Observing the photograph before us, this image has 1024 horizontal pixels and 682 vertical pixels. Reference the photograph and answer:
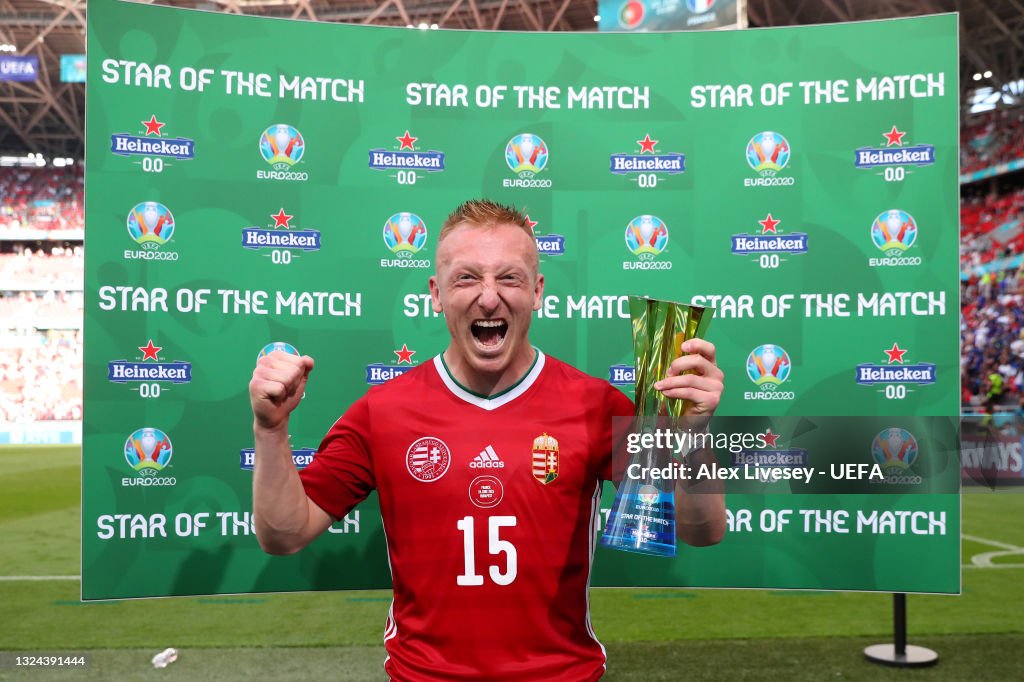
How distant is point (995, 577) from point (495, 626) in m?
6.10

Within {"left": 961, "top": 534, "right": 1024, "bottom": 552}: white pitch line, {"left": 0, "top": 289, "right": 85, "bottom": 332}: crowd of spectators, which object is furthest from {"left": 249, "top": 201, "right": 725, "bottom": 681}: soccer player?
{"left": 0, "top": 289, "right": 85, "bottom": 332}: crowd of spectators

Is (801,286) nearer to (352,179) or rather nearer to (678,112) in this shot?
(678,112)

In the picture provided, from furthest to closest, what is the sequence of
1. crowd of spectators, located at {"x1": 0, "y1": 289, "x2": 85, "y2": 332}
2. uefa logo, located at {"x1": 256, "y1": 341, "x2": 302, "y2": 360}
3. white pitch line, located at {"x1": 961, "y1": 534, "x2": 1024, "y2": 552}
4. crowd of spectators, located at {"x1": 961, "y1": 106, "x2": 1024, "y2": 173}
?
1. crowd of spectators, located at {"x1": 0, "y1": 289, "x2": 85, "y2": 332}
2. crowd of spectators, located at {"x1": 961, "y1": 106, "x2": 1024, "y2": 173}
3. white pitch line, located at {"x1": 961, "y1": 534, "x2": 1024, "y2": 552}
4. uefa logo, located at {"x1": 256, "y1": 341, "x2": 302, "y2": 360}

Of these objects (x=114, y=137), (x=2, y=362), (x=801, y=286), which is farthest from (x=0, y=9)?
(x=801, y=286)

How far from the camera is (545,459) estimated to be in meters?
2.31

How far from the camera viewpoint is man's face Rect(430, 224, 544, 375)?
220 cm

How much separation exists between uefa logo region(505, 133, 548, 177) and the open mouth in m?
1.86

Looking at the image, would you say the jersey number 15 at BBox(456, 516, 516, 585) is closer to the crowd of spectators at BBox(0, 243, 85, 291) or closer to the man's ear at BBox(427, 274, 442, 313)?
the man's ear at BBox(427, 274, 442, 313)

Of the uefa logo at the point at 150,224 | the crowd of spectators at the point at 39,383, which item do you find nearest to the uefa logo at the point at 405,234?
the uefa logo at the point at 150,224

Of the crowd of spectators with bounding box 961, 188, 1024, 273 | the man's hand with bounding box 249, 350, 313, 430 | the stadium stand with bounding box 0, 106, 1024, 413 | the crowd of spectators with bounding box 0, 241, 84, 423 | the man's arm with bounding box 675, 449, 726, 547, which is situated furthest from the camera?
the crowd of spectators with bounding box 0, 241, 84, 423

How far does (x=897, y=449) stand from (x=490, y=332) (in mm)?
2527

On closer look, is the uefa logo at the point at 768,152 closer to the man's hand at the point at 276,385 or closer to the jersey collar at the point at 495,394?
the jersey collar at the point at 495,394

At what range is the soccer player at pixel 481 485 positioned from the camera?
2166mm

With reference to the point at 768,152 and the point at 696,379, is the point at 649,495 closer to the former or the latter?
the point at 696,379
